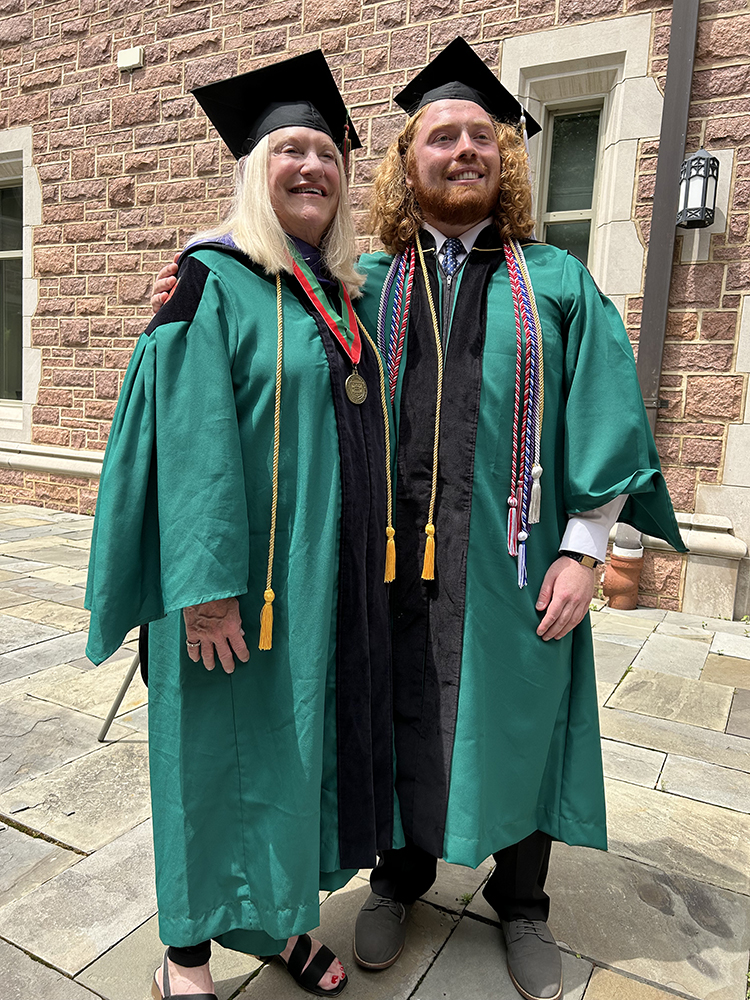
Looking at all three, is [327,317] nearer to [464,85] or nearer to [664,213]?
[464,85]

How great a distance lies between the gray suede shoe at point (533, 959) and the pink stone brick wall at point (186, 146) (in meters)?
3.35

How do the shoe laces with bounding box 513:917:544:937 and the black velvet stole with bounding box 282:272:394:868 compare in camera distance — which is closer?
the black velvet stole with bounding box 282:272:394:868

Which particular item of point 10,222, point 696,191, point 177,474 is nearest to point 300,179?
point 177,474

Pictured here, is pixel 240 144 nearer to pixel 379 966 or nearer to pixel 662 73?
pixel 379 966

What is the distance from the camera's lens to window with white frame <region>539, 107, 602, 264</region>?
16.6 feet

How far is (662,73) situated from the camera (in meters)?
4.51

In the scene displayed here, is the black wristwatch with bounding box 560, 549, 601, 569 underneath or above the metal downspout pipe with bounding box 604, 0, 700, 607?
underneath

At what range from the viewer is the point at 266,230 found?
4.99 ft

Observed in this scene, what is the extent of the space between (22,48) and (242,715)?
791 centimetres

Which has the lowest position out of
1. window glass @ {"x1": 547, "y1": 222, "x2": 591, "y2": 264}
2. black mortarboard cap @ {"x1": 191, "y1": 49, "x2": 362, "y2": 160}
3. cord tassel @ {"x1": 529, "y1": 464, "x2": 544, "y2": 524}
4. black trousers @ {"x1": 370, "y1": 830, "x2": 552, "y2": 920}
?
black trousers @ {"x1": 370, "y1": 830, "x2": 552, "y2": 920}

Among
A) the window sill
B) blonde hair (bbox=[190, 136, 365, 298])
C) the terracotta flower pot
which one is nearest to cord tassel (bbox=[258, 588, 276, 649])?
blonde hair (bbox=[190, 136, 365, 298])

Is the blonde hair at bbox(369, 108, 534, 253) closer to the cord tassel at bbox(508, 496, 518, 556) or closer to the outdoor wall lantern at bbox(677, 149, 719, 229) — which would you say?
the cord tassel at bbox(508, 496, 518, 556)

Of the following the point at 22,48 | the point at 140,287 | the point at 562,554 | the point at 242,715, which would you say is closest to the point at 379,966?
the point at 242,715

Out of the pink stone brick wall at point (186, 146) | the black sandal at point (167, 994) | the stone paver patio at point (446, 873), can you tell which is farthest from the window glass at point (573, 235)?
the black sandal at point (167, 994)
